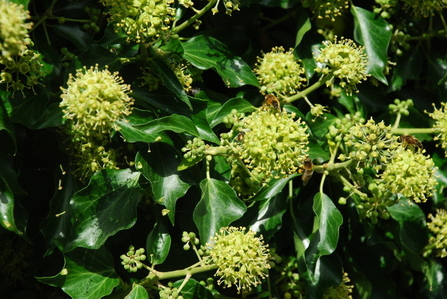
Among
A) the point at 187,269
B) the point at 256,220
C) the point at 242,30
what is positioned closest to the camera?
the point at 187,269

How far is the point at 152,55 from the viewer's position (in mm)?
2479

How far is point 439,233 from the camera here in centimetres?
308

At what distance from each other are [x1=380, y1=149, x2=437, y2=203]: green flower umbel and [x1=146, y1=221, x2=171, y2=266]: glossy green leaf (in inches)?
37.0

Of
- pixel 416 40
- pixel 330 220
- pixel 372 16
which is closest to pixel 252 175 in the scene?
pixel 330 220

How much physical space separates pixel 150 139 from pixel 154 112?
0.19 m

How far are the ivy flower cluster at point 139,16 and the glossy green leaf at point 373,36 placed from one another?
3.71 ft

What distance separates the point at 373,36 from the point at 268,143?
107cm

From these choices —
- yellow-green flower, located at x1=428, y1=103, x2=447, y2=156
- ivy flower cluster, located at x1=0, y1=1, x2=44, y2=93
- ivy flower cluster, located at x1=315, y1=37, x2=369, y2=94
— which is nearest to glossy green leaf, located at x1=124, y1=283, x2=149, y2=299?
Result: ivy flower cluster, located at x1=0, y1=1, x2=44, y2=93

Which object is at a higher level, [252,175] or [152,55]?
[152,55]

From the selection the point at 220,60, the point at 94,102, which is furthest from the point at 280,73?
the point at 94,102

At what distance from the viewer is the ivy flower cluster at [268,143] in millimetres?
2309

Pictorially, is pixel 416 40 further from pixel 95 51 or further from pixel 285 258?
pixel 95 51

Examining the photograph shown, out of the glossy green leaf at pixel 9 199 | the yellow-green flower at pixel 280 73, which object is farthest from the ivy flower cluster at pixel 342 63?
the glossy green leaf at pixel 9 199

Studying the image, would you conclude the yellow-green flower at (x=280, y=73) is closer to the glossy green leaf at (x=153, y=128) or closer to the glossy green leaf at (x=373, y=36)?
the glossy green leaf at (x=373, y=36)
